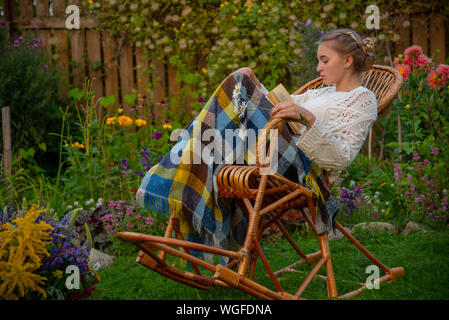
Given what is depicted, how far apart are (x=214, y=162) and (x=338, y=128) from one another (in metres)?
0.56

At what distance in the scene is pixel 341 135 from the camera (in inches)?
80.9

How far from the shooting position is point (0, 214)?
2088 millimetres

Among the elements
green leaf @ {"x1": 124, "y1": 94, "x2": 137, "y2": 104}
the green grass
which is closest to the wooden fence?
green leaf @ {"x1": 124, "y1": 94, "x2": 137, "y2": 104}

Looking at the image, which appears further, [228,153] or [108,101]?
[108,101]

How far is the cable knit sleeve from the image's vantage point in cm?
190

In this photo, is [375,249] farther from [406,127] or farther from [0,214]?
[0,214]

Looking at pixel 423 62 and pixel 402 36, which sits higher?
pixel 402 36

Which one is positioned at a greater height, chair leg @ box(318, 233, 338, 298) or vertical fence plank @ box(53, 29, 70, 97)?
vertical fence plank @ box(53, 29, 70, 97)

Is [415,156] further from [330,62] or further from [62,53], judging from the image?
[62,53]

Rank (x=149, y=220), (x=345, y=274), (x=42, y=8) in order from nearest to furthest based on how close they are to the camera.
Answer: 1. (x=345, y=274)
2. (x=149, y=220)
3. (x=42, y=8)

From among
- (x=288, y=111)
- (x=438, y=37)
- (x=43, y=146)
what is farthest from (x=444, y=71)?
(x=43, y=146)

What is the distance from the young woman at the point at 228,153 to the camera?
1.94 meters

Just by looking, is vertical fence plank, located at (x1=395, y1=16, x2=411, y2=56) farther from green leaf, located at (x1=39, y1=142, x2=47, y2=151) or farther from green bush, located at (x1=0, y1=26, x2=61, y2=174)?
green leaf, located at (x1=39, y1=142, x2=47, y2=151)

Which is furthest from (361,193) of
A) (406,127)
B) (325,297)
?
(325,297)
